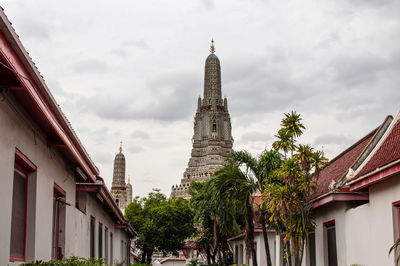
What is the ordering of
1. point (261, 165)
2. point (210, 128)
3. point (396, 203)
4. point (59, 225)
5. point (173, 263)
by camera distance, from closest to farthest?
point (396, 203) < point (59, 225) < point (261, 165) < point (173, 263) < point (210, 128)

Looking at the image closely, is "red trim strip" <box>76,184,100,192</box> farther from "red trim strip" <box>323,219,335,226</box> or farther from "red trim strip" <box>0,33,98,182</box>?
"red trim strip" <box>323,219,335,226</box>

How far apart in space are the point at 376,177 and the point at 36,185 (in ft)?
20.9

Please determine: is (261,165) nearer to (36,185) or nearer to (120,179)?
(36,185)

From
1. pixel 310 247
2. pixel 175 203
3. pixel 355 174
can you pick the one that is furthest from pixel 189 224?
pixel 355 174

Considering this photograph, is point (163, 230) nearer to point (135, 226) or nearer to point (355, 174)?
point (135, 226)

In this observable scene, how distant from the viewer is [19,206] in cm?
859

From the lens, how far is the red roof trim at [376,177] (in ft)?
33.3

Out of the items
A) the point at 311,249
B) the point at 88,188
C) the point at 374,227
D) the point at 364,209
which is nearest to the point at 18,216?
the point at 88,188

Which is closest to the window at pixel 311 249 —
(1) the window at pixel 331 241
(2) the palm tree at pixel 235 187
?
(1) the window at pixel 331 241

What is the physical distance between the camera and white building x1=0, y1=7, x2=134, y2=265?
704 cm

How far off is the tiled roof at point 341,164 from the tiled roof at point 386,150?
A: 2.11 m

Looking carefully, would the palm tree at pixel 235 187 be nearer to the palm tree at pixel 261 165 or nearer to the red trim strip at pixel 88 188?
the palm tree at pixel 261 165

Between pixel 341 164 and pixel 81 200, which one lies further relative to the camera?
pixel 341 164

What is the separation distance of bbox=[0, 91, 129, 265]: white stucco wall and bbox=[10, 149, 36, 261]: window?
0.08 m
